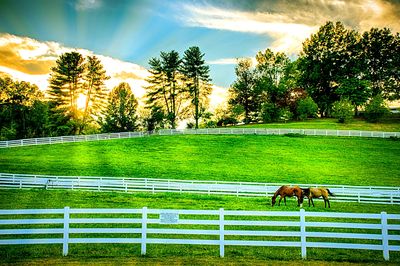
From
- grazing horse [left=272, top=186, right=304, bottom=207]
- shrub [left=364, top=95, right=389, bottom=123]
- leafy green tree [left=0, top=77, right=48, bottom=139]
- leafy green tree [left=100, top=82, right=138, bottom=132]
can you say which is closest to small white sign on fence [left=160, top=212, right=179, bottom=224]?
grazing horse [left=272, top=186, right=304, bottom=207]

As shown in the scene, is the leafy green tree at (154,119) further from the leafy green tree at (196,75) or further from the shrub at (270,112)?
the shrub at (270,112)

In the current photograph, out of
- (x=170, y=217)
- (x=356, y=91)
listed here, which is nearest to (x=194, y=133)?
(x=356, y=91)

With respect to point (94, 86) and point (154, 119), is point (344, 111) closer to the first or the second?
point (154, 119)

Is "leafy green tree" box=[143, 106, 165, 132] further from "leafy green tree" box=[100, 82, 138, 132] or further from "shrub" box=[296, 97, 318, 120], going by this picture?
"shrub" box=[296, 97, 318, 120]

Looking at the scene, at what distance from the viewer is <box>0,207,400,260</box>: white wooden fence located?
9562 mm

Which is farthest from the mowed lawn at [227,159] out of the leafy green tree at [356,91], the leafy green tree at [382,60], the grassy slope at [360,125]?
the leafy green tree at [382,60]

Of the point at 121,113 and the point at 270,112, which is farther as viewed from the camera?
the point at 270,112

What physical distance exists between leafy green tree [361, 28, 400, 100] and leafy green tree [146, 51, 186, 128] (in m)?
40.4

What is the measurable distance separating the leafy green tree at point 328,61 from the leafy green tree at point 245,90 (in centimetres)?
1257

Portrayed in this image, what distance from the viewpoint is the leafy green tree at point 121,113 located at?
60350 millimetres

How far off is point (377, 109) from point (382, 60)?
1730 cm

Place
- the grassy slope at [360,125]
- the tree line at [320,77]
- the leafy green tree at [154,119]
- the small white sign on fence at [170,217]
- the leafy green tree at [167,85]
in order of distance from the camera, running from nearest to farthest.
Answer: the small white sign on fence at [170,217], the grassy slope at [360,125], the leafy green tree at [154,119], the leafy green tree at [167,85], the tree line at [320,77]

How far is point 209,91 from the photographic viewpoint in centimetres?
6825

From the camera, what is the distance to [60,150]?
42031mm
